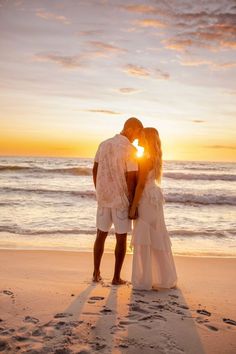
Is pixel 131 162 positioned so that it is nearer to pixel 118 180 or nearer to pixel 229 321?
pixel 118 180

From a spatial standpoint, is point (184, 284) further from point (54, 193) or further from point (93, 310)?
point (54, 193)

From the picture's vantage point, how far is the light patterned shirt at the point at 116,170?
16.3ft

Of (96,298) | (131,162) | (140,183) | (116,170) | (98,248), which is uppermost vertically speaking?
(131,162)

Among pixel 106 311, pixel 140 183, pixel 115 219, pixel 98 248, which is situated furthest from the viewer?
pixel 98 248

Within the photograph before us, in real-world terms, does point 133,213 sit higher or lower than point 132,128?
lower

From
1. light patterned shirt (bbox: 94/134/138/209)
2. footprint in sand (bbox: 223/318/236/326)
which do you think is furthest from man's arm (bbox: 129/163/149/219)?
footprint in sand (bbox: 223/318/236/326)

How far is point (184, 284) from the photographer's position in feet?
17.6

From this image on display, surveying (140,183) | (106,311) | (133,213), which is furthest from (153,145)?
(106,311)

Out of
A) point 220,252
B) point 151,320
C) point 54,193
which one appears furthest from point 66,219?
point 54,193

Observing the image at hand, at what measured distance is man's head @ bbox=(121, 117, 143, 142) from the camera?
5.05 m

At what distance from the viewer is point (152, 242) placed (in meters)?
5.04

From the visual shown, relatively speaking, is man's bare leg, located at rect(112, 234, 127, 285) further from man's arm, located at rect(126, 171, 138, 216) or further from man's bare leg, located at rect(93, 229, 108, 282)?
man's arm, located at rect(126, 171, 138, 216)

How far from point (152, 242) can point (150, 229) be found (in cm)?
16

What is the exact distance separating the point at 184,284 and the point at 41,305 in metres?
2.05
